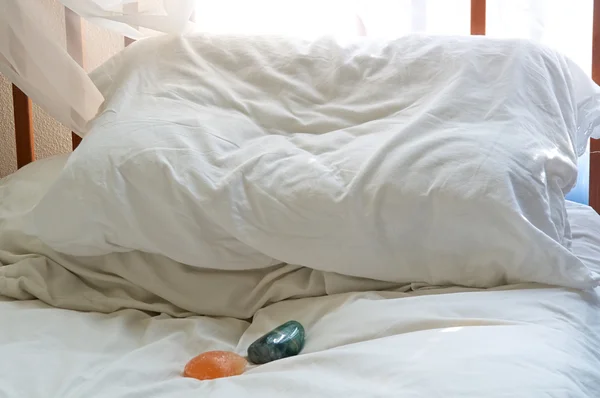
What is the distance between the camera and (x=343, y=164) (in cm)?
97

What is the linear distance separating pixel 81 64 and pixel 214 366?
2.94ft

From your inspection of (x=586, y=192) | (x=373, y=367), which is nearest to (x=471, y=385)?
(x=373, y=367)

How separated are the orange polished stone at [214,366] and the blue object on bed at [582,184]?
0.83m

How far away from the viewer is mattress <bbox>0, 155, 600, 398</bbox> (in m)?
0.68

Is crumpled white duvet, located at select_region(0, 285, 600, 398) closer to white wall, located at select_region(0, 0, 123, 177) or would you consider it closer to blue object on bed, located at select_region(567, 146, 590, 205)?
blue object on bed, located at select_region(567, 146, 590, 205)

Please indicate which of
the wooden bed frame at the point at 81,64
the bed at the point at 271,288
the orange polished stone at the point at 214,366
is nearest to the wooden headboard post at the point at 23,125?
the wooden bed frame at the point at 81,64

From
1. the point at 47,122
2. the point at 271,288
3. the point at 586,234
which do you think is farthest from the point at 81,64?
the point at 586,234

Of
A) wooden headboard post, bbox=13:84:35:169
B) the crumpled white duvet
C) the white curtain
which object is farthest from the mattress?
wooden headboard post, bbox=13:84:35:169

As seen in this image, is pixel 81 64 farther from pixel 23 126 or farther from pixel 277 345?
pixel 277 345

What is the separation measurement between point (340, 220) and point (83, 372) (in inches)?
13.9

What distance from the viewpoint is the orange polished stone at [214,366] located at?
82 centimetres

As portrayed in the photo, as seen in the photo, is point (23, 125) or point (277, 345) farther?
point (23, 125)

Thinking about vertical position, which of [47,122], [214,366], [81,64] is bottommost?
[214,366]

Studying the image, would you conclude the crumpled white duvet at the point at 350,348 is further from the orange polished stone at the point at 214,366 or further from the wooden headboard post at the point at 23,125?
the wooden headboard post at the point at 23,125
